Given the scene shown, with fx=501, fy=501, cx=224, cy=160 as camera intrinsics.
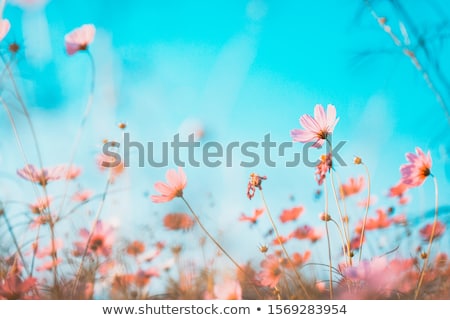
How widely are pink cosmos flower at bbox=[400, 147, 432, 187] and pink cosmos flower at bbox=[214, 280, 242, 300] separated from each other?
45 cm

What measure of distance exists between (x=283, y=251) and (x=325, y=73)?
461 millimetres

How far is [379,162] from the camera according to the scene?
3.96 feet

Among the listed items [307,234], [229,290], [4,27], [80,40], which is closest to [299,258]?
[307,234]

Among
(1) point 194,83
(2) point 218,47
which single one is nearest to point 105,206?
(1) point 194,83

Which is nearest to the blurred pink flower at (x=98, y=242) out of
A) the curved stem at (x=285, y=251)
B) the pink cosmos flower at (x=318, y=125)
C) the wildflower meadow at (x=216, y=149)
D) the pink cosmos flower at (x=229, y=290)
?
the wildflower meadow at (x=216, y=149)

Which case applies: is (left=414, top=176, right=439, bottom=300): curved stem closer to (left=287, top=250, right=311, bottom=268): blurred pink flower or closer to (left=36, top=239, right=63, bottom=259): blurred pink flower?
(left=287, top=250, right=311, bottom=268): blurred pink flower

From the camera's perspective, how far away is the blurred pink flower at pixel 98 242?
1183 millimetres

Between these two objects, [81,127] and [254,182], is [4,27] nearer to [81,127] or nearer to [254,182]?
[81,127]

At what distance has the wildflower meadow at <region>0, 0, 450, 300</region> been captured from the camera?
3.80ft

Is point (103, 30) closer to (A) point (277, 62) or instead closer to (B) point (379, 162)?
(A) point (277, 62)

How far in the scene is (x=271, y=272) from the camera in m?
1.12

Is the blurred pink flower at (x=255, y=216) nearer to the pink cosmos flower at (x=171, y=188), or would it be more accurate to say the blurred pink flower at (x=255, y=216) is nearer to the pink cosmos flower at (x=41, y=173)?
the pink cosmos flower at (x=171, y=188)

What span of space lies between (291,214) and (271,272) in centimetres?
15
